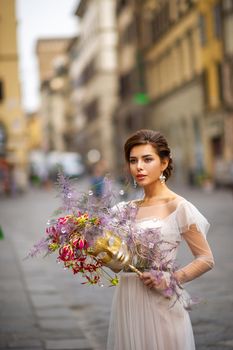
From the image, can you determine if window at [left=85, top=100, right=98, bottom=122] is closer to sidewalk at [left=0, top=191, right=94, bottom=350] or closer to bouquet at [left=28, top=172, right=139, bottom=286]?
sidewalk at [left=0, top=191, right=94, bottom=350]

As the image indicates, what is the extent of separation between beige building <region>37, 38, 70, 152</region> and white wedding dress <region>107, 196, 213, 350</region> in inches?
4522

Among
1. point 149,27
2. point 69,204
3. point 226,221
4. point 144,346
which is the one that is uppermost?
point 149,27

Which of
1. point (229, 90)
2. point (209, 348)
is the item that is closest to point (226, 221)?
point (209, 348)

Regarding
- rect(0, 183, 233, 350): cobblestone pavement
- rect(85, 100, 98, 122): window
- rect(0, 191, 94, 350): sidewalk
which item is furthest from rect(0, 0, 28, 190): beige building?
rect(0, 191, 94, 350): sidewalk

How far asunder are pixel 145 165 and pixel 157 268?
489 millimetres

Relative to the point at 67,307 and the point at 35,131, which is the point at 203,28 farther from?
the point at 35,131

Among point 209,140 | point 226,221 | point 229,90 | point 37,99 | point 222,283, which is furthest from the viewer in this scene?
point 37,99

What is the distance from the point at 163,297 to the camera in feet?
14.3

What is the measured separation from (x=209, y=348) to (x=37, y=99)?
6543 inches

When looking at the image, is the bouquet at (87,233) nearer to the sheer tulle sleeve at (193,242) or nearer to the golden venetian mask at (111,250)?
the golden venetian mask at (111,250)

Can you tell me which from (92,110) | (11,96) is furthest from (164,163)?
(92,110)

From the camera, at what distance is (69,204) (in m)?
4.30

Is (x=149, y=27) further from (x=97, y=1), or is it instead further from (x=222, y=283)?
(x=222, y=283)

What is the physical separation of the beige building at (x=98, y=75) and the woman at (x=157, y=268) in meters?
71.2
